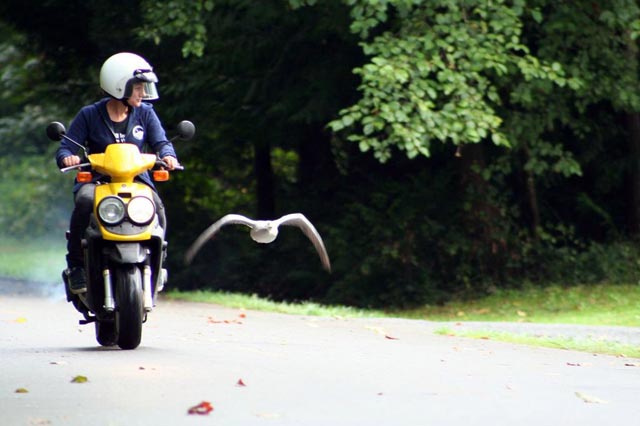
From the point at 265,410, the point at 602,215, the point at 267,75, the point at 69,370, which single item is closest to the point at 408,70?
the point at 267,75

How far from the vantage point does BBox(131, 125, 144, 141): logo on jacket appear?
10.8 metres

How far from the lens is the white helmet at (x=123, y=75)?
10609 millimetres

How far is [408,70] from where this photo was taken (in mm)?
18828

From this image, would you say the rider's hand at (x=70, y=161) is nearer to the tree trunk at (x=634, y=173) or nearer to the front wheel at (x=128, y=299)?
the front wheel at (x=128, y=299)

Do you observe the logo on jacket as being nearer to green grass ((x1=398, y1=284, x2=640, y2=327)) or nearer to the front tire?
the front tire

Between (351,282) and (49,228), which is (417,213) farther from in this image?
(49,228)

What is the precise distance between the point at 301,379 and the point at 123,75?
9.19ft

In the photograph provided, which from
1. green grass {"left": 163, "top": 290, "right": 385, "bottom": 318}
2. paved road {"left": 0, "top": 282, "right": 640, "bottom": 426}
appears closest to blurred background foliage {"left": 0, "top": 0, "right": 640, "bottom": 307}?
green grass {"left": 163, "top": 290, "right": 385, "bottom": 318}

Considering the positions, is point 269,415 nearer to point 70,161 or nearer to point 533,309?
point 70,161

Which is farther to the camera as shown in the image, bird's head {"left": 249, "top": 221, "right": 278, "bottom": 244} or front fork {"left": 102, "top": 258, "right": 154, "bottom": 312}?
bird's head {"left": 249, "top": 221, "right": 278, "bottom": 244}

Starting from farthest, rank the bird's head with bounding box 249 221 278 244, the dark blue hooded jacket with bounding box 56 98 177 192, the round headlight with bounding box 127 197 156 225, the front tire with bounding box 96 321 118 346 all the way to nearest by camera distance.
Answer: the front tire with bounding box 96 321 118 346
the dark blue hooded jacket with bounding box 56 98 177 192
the bird's head with bounding box 249 221 278 244
the round headlight with bounding box 127 197 156 225

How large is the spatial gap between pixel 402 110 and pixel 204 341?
24.8 feet

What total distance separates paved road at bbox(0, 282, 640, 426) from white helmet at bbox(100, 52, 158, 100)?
6.02ft

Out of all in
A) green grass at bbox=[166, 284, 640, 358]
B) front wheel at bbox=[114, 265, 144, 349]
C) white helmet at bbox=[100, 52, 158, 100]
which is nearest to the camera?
front wheel at bbox=[114, 265, 144, 349]
